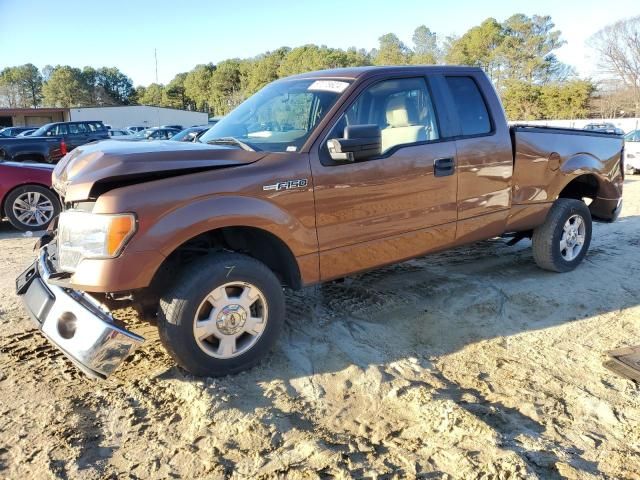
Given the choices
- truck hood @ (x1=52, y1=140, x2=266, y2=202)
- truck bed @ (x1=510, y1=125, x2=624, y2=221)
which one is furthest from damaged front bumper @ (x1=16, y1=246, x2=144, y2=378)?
truck bed @ (x1=510, y1=125, x2=624, y2=221)

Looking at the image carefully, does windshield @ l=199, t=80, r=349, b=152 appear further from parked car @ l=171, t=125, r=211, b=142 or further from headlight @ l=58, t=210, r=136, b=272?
headlight @ l=58, t=210, r=136, b=272

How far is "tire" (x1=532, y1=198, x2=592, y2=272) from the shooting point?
5109mm

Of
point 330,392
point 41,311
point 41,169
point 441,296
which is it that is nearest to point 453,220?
point 441,296

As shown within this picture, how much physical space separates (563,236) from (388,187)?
2.48 meters

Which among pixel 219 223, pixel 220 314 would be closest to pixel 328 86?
pixel 219 223

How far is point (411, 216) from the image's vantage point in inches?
155

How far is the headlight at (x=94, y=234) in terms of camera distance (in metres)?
2.85

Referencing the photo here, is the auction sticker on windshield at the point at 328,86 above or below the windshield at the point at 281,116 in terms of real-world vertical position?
above

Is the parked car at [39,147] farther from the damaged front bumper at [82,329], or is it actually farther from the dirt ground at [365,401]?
the damaged front bumper at [82,329]

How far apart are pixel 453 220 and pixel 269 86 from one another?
1921 mm

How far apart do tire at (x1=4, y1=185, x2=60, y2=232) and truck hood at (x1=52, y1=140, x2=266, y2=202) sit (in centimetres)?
478

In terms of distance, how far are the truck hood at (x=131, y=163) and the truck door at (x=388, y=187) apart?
0.60 metres

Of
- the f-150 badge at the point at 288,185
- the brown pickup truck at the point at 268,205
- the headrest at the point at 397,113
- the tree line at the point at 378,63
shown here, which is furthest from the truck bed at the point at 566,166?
the tree line at the point at 378,63

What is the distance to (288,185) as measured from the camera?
3330 millimetres
